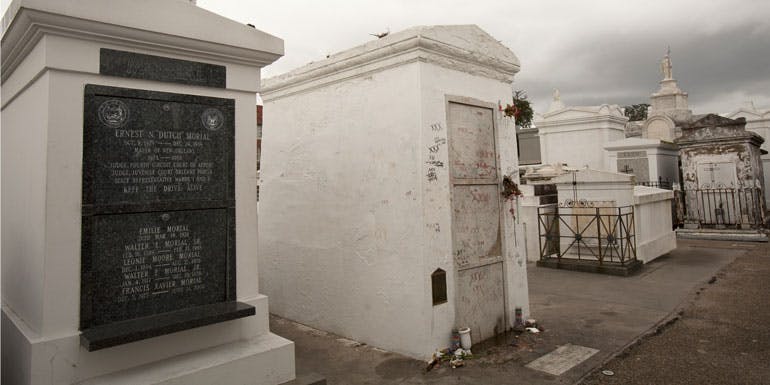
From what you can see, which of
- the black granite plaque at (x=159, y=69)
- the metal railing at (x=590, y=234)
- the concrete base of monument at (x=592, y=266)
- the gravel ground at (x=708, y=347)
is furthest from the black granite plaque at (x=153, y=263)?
the metal railing at (x=590, y=234)

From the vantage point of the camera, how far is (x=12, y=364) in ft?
10.8

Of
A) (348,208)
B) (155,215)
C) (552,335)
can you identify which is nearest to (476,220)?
(348,208)

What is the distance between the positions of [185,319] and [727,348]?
18.0 feet

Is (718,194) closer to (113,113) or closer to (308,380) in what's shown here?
(308,380)

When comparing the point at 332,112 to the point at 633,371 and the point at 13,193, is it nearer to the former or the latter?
the point at 13,193

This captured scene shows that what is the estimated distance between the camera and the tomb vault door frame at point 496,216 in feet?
16.7

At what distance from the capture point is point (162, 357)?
10.9ft

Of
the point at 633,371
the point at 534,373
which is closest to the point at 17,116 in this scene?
the point at 534,373

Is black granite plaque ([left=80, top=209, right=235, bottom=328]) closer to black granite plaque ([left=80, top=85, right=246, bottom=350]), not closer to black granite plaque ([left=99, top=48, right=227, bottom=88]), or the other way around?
black granite plaque ([left=80, top=85, right=246, bottom=350])

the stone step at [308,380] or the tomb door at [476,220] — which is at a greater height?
the tomb door at [476,220]

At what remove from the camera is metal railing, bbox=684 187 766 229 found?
46.0 ft

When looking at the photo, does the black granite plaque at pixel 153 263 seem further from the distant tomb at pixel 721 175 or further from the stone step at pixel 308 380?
the distant tomb at pixel 721 175

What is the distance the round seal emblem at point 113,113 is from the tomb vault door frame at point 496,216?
125 inches

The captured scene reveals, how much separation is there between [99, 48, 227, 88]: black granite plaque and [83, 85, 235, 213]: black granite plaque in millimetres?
125
